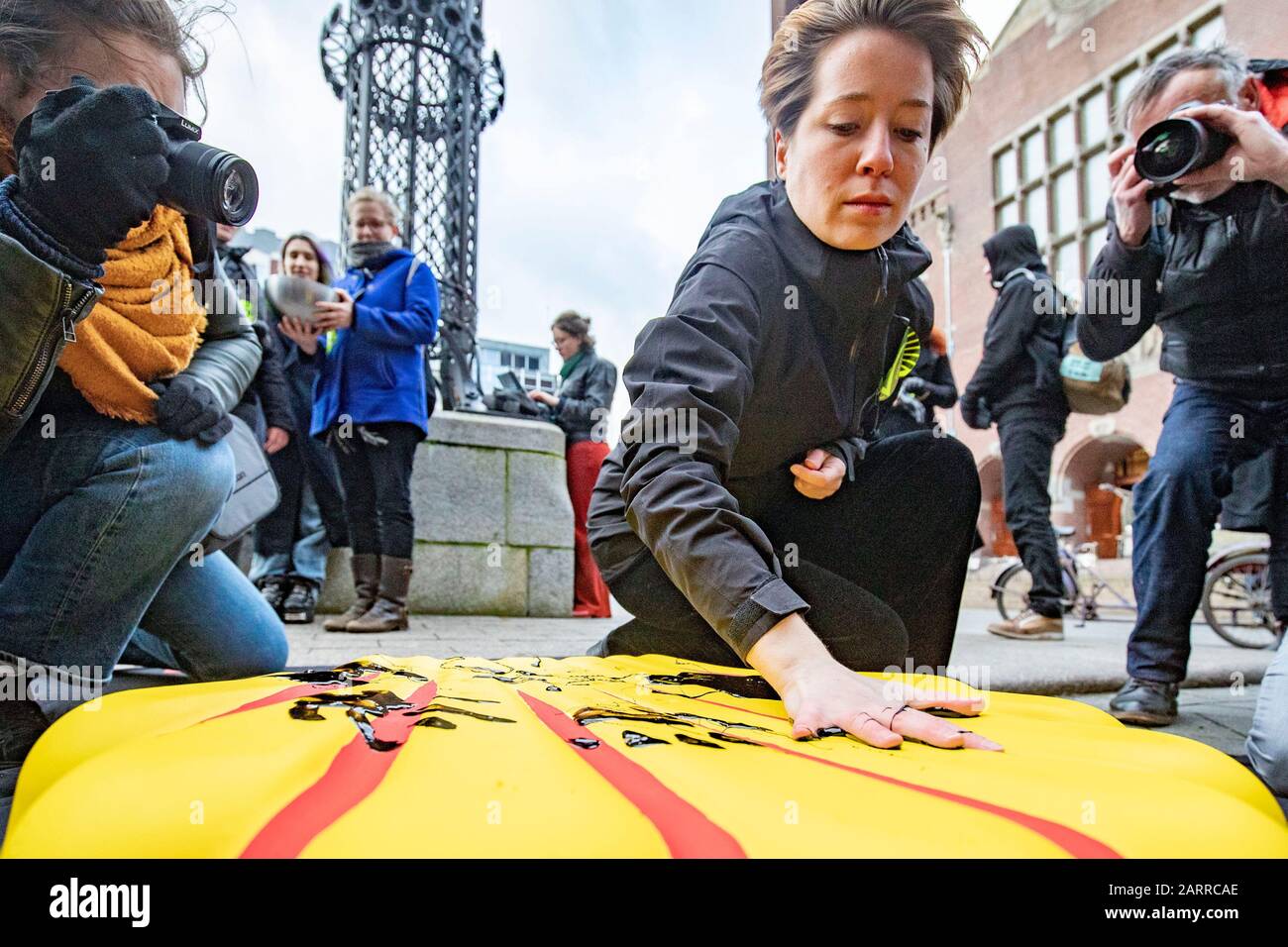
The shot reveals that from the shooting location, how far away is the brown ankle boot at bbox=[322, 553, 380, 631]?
2.94 m

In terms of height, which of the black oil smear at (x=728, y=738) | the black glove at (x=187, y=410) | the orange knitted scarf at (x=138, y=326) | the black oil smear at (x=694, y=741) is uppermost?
the orange knitted scarf at (x=138, y=326)

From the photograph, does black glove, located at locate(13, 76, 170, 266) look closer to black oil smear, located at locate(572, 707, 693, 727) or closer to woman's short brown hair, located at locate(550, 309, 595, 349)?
black oil smear, located at locate(572, 707, 693, 727)

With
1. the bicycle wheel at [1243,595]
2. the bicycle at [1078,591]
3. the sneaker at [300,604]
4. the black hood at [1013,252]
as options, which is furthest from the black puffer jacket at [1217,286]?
the bicycle at [1078,591]

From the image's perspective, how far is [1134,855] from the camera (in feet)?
1.97

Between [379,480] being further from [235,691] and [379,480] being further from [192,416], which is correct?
[235,691]

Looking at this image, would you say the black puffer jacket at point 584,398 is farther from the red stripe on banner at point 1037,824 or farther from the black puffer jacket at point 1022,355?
the red stripe on banner at point 1037,824

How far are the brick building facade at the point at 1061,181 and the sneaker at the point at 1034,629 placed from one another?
12280 mm

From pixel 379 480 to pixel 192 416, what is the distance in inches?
61.4

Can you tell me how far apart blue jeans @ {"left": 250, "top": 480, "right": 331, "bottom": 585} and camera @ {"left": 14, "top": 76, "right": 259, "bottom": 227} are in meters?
2.43

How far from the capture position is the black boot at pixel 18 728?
1.14 m

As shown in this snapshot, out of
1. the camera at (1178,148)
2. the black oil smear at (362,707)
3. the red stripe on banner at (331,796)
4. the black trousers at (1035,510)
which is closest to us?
the red stripe on banner at (331,796)

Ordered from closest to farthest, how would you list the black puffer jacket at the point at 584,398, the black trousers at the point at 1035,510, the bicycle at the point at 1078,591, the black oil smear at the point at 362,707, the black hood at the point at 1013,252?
the black oil smear at the point at 362,707
the black trousers at the point at 1035,510
the black hood at the point at 1013,252
the black puffer jacket at the point at 584,398
the bicycle at the point at 1078,591

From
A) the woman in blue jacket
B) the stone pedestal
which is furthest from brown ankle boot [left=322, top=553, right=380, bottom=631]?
the stone pedestal

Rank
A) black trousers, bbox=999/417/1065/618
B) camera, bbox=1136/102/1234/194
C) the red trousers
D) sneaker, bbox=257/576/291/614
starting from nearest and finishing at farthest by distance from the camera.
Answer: camera, bbox=1136/102/1234/194 → sneaker, bbox=257/576/291/614 → black trousers, bbox=999/417/1065/618 → the red trousers
